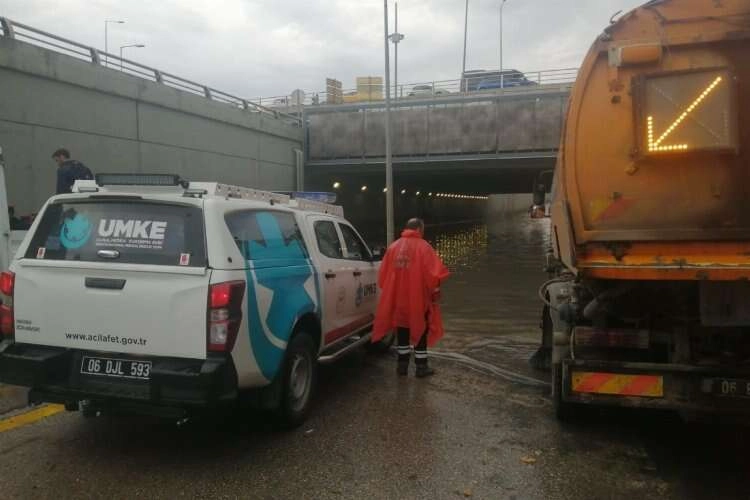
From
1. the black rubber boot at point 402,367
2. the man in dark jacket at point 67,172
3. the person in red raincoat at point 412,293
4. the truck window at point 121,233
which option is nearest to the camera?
the truck window at point 121,233

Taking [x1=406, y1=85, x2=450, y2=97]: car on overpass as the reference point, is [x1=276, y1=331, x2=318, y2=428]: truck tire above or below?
below

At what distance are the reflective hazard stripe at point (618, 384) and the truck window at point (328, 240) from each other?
93.9 inches

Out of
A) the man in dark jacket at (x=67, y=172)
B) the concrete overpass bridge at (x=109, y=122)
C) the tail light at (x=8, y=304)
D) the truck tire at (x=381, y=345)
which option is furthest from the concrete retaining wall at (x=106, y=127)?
the tail light at (x=8, y=304)

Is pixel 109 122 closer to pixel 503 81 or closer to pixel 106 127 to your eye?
pixel 106 127

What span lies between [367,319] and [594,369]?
9.29ft

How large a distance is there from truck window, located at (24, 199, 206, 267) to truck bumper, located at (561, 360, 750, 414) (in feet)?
8.51

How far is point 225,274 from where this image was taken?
3473 mm

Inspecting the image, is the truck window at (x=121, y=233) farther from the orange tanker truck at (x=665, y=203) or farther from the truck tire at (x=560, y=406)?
the truck tire at (x=560, y=406)

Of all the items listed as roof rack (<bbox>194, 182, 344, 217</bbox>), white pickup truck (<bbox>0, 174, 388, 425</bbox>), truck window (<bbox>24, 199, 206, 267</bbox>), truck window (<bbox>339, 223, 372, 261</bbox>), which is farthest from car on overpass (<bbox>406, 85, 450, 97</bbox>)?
truck window (<bbox>24, 199, 206, 267</bbox>)

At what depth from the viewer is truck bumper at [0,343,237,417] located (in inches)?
132

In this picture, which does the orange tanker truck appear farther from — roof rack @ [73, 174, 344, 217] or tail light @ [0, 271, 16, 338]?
tail light @ [0, 271, 16, 338]

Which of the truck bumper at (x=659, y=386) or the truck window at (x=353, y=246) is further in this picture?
the truck window at (x=353, y=246)

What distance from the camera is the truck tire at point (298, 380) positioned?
419cm

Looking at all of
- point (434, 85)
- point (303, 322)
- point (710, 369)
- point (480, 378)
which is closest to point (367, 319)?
point (480, 378)
